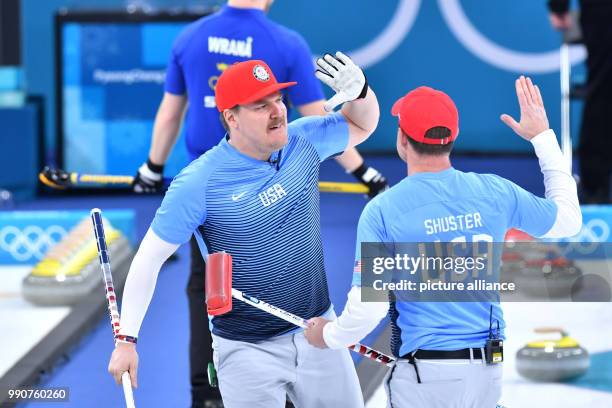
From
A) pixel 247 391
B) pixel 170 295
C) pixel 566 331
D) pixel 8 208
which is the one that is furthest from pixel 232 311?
pixel 8 208

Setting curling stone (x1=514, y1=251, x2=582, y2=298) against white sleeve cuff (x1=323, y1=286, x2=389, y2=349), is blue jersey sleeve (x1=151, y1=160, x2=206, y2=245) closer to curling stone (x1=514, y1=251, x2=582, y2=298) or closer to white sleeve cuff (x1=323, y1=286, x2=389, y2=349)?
white sleeve cuff (x1=323, y1=286, x2=389, y2=349)

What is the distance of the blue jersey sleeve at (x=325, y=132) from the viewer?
5020 mm

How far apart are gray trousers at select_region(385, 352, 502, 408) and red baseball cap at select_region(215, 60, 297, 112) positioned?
113 centimetres

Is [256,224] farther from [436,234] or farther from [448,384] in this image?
[448,384]

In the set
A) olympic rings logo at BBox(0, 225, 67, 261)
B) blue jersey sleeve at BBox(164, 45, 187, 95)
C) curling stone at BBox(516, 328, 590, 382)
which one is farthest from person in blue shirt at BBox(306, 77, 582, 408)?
olympic rings logo at BBox(0, 225, 67, 261)

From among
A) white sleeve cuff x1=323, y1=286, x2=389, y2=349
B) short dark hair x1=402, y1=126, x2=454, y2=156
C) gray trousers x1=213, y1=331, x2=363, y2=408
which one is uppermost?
short dark hair x1=402, y1=126, x2=454, y2=156

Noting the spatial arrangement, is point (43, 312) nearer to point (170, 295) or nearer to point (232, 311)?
point (170, 295)

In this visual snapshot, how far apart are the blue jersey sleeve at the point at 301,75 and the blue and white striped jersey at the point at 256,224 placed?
4.51 feet

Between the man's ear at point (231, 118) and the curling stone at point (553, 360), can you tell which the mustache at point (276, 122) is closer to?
the man's ear at point (231, 118)

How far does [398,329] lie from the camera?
4.48 metres

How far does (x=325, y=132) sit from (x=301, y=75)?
1.32 metres

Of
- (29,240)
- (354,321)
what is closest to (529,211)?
(354,321)

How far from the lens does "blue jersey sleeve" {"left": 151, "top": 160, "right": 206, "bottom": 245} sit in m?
4.69

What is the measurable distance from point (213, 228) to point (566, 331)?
9.40ft
